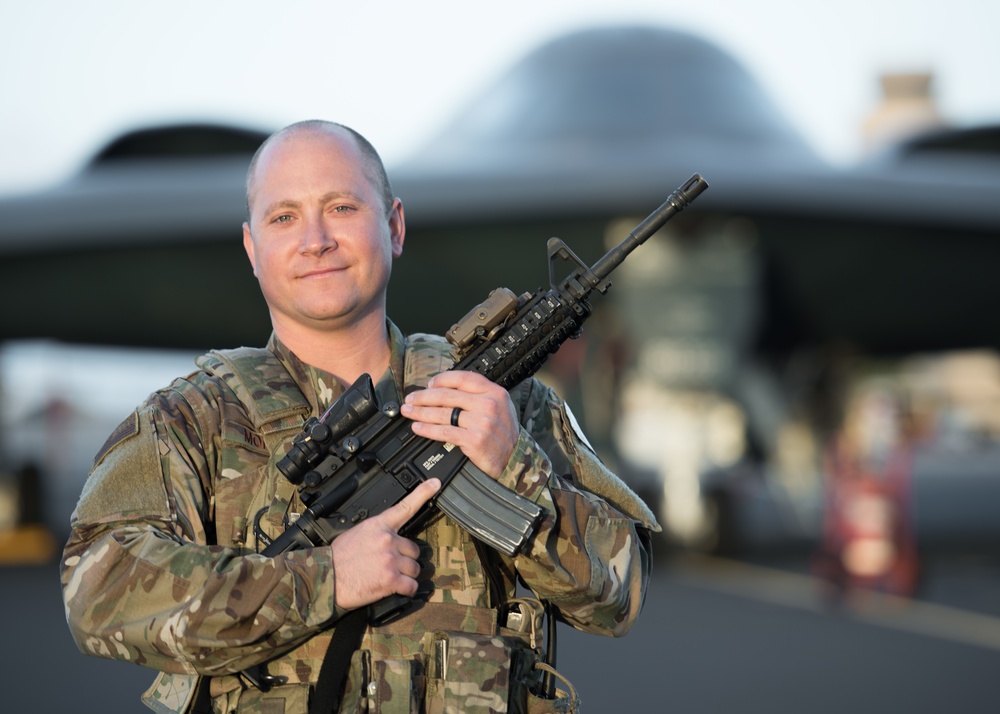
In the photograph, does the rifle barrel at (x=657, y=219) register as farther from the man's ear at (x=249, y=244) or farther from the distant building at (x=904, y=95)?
the distant building at (x=904, y=95)

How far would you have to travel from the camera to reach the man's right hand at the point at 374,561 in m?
2.18

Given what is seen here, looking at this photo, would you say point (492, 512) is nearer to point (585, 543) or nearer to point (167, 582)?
point (585, 543)

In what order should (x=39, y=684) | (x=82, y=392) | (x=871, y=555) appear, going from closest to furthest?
(x=39, y=684)
(x=871, y=555)
(x=82, y=392)

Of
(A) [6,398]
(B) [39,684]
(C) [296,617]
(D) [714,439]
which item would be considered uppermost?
(A) [6,398]

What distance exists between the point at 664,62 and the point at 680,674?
1429 cm

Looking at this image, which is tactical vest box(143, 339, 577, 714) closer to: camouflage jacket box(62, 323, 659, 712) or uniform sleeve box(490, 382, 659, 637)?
camouflage jacket box(62, 323, 659, 712)

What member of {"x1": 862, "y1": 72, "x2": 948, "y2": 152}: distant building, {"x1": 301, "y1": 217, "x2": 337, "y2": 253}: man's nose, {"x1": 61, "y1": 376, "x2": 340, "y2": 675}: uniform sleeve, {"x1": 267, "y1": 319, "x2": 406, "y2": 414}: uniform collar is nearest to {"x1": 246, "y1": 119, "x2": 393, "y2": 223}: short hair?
{"x1": 301, "y1": 217, "x2": 337, "y2": 253}: man's nose

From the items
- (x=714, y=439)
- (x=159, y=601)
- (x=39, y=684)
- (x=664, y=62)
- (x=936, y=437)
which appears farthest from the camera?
(x=936, y=437)

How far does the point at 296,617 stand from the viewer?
7.11ft

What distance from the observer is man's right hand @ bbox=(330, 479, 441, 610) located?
218 cm

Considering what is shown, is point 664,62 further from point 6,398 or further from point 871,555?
point 6,398

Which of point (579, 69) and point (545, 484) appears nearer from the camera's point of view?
point (545, 484)

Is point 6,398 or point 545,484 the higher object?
point 6,398

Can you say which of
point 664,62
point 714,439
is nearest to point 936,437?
point 664,62
